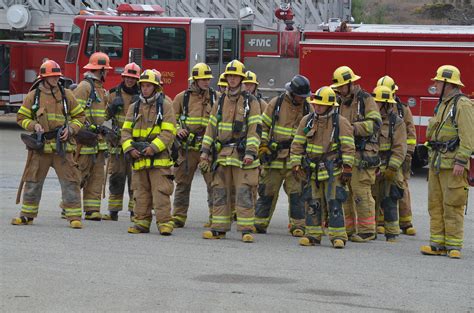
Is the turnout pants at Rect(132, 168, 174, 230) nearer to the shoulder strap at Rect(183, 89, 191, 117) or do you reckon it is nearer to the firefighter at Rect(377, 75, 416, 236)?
the shoulder strap at Rect(183, 89, 191, 117)

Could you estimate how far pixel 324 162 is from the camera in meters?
10.8

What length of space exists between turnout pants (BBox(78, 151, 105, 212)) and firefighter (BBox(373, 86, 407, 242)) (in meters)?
3.25

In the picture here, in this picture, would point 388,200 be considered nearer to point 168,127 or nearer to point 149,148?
point 168,127

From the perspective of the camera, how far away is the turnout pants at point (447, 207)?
1021 cm

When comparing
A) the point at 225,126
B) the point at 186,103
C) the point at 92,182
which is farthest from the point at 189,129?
the point at 92,182

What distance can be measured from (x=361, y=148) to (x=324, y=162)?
0.82 m

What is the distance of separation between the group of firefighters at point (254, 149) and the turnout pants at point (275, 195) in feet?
0.04

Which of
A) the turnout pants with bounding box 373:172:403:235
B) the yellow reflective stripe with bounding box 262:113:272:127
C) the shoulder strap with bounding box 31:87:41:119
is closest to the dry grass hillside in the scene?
the turnout pants with bounding box 373:172:403:235

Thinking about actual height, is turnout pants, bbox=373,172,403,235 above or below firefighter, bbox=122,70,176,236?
below

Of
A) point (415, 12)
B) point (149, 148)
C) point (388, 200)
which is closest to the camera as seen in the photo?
point (149, 148)

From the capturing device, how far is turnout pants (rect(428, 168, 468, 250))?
402 inches

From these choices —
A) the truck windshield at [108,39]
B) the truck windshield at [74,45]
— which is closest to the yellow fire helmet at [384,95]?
the truck windshield at [108,39]

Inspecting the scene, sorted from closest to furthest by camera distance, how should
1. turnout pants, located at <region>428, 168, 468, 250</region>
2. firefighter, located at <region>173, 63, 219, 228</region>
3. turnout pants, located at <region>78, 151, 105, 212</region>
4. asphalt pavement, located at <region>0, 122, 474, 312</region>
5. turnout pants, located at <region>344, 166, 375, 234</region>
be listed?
asphalt pavement, located at <region>0, 122, 474, 312</region>, turnout pants, located at <region>428, 168, 468, 250</region>, turnout pants, located at <region>344, 166, 375, 234</region>, firefighter, located at <region>173, 63, 219, 228</region>, turnout pants, located at <region>78, 151, 105, 212</region>

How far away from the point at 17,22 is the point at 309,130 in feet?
47.8
